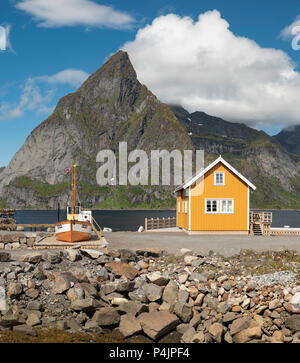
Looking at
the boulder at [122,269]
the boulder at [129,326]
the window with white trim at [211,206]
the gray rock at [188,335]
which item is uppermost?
the window with white trim at [211,206]

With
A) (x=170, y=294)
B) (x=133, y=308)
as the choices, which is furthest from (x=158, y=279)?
(x=133, y=308)

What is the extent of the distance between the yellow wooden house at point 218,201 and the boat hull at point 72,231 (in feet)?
36.7

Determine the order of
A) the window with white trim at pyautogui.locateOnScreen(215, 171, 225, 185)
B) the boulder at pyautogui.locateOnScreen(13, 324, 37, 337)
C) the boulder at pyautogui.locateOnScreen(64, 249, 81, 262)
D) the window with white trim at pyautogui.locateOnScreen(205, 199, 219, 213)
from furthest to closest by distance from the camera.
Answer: the window with white trim at pyautogui.locateOnScreen(215, 171, 225, 185)
the window with white trim at pyautogui.locateOnScreen(205, 199, 219, 213)
the boulder at pyautogui.locateOnScreen(64, 249, 81, 262)
the boulder at pyautogui.locateOnScreen(13, 324, 37, 337)

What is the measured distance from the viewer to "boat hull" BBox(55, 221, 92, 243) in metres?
31.4

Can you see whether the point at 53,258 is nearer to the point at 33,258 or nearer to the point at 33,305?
the point at 33,258

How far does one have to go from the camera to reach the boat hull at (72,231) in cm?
3139

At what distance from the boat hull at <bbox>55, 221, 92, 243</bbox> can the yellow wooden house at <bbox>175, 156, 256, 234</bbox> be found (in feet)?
36.7

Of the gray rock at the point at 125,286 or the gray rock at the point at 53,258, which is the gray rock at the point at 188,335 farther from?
the gray rock at the point at 53,258

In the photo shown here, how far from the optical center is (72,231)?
103 ft

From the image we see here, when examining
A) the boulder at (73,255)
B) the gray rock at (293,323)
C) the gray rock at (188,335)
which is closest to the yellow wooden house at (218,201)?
the boulder at (73,255)

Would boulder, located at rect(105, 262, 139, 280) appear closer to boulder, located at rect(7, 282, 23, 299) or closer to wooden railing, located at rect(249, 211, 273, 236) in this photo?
boulder, located at rect(7, 282, 23, 299)

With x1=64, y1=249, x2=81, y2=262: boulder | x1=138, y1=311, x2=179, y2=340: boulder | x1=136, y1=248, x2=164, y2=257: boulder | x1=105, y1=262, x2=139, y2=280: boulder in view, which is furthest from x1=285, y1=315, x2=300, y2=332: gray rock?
x1=64, y1=249, x2=81, y2=262: boulder

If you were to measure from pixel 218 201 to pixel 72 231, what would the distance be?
15.4 metres
